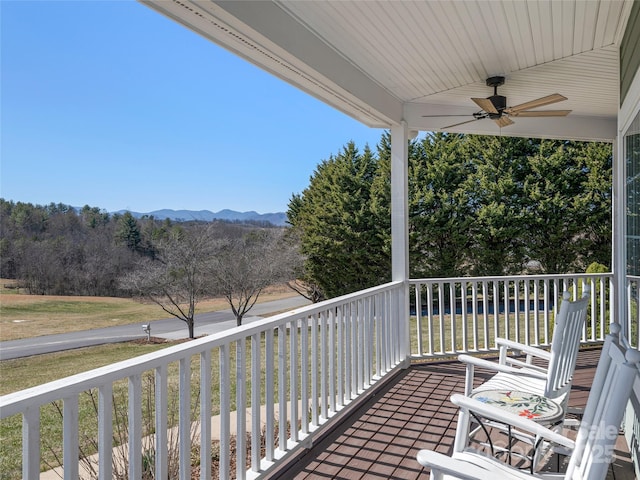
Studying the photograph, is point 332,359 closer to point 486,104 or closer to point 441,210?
point 486,104

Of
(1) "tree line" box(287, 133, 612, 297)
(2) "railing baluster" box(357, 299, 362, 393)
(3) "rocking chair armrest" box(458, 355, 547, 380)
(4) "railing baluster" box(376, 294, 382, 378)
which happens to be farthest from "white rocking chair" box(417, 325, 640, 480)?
(1) "tree line" box(287, 133, 612, 297)

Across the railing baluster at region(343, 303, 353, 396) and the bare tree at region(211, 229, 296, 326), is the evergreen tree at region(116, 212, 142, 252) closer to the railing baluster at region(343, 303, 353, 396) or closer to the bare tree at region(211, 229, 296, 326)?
the bare tree at region(211, 229, 296, 326)

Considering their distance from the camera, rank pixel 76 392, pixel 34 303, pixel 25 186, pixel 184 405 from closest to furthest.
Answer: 1. pixel 76 392
2. pixel 184 405
3. pixel 34 303
4. pixel 25 186

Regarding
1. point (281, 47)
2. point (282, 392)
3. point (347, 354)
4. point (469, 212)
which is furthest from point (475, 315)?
point (469, 212)

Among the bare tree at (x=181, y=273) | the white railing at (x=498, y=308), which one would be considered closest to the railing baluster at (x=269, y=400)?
the white railing at (x=498, y=308)

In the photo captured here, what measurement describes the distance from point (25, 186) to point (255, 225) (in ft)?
21.7

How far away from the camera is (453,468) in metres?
1.38

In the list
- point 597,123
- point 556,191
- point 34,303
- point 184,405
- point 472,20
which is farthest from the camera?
point 556,191

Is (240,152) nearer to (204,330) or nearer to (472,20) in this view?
(204,330)

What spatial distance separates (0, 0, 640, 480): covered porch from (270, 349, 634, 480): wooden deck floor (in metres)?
0.03

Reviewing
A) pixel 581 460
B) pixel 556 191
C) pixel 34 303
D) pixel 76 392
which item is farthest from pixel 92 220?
pixel 556 191

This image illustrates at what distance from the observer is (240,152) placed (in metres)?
24.6

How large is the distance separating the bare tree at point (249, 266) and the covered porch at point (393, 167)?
26.3 feet

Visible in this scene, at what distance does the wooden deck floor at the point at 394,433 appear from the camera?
8.75ft
